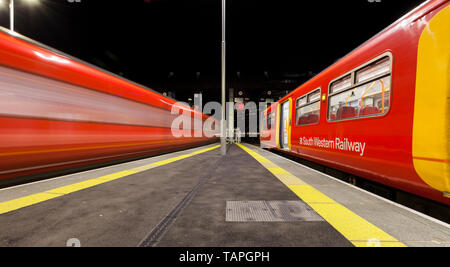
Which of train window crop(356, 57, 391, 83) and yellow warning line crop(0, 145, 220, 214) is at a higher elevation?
train window crop(356, 57, 391, 83)

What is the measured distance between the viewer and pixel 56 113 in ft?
12.1

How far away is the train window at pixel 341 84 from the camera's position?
11.9ft

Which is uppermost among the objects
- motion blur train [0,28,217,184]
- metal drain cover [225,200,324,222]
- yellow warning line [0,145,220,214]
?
motion blur train [0,28,217,184]

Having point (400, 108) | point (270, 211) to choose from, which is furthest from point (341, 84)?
point (270, 211)

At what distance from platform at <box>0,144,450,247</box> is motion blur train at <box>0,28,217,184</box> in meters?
0.62

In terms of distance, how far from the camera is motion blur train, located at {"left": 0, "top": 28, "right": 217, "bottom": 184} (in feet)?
9.93

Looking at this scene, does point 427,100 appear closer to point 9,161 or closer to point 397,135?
point 397,135

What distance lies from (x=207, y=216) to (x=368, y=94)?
3.15 meters

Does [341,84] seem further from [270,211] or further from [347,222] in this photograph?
[270,211]

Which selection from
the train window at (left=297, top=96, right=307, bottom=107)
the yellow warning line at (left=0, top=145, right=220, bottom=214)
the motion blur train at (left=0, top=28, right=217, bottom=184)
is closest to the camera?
the yellow warning line at (left=0, top=145, right=220, bottom=214)

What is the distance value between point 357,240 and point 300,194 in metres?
1.24

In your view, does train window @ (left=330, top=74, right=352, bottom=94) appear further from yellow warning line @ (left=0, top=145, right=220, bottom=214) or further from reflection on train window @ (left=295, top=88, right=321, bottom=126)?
yellow warning line @ (left=0, top=145, right=220, bottom=214)

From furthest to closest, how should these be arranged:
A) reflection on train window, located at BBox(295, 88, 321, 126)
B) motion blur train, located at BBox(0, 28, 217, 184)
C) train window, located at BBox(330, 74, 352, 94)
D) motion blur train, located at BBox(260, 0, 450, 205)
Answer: reflection on train window, located at BBox(295, 88, 321, 126) < train window, located at BBox(330, 74, 352, 94) < motion blur train, located at BBox(0, 28, 217, 184) < motion blur train, located at BBox(260, 0, 450, 205)

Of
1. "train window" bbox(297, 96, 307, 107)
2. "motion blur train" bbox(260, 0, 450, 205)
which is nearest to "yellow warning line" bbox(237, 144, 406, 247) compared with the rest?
"motion blur train" bbox(260, 0, 450, 205)
